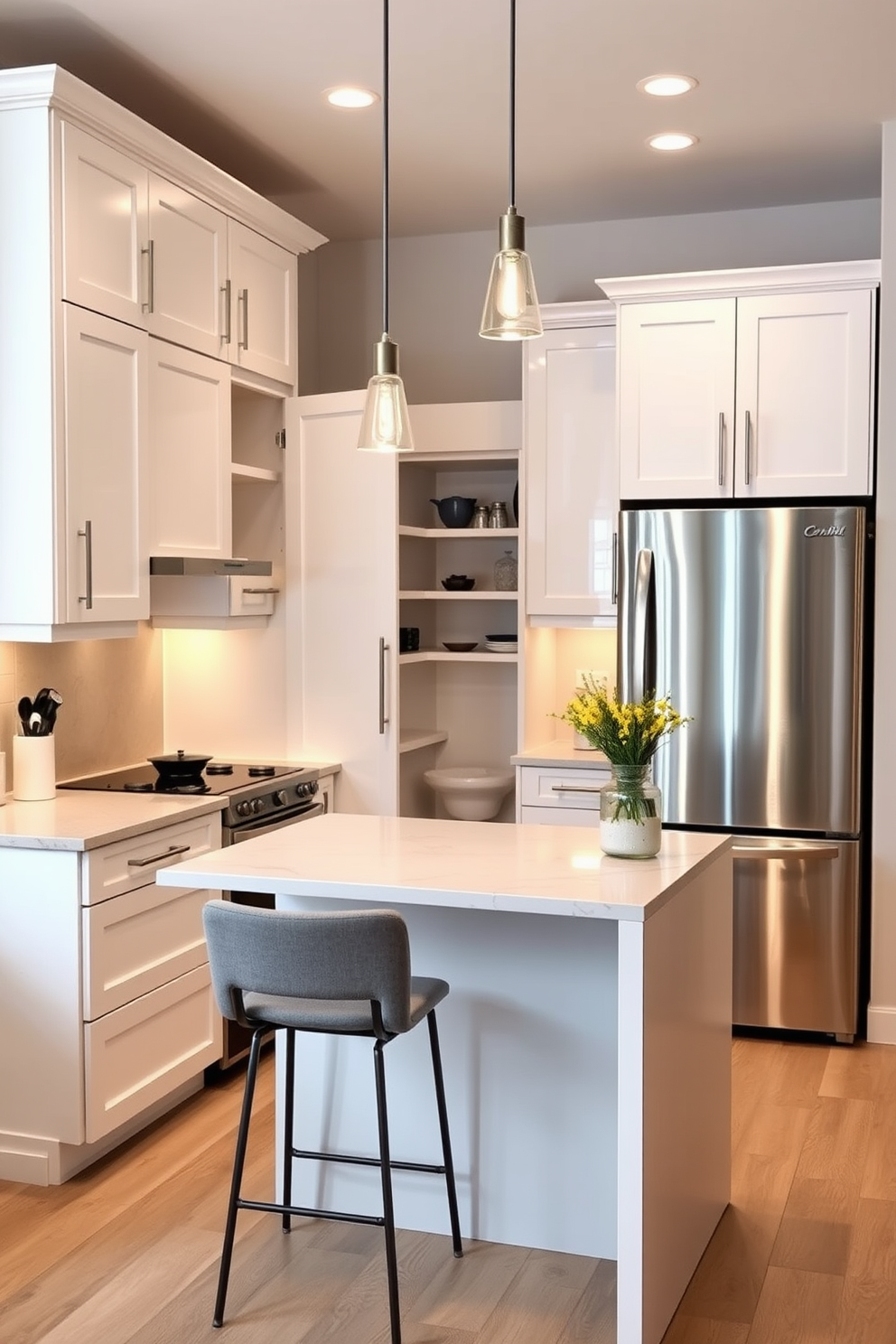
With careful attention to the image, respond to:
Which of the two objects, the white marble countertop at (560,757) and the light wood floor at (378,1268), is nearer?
the light wood floor at (378,1268)

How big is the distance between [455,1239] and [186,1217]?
647 millimetres

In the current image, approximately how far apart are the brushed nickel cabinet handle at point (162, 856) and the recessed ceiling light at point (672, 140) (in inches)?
102

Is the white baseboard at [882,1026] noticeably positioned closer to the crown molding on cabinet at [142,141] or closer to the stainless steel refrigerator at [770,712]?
the stainless steel refrigerator at [770,712]

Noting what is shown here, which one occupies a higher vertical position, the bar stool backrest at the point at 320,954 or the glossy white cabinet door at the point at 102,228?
the glossy white cabinet door at the point at 102,228

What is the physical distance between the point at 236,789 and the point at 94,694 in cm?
63

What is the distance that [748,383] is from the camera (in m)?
4.44

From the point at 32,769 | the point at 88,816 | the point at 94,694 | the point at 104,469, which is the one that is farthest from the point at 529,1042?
the point at 94,694

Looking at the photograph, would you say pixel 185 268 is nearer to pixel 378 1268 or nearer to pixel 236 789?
pixel 236 789

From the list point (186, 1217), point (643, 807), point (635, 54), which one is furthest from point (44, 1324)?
point (635, 54)

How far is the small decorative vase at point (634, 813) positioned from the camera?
9.24 ft

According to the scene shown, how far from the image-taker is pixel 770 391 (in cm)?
442

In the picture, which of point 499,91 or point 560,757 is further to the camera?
point 560,757

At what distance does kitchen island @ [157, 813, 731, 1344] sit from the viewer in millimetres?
2637

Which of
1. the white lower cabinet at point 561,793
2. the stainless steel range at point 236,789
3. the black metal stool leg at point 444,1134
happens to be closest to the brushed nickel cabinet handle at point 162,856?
the stainless steel range at point 236,789
